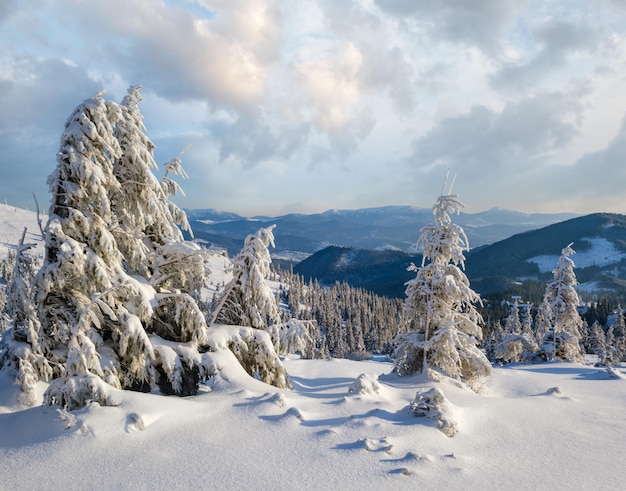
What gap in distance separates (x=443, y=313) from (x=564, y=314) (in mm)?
22552

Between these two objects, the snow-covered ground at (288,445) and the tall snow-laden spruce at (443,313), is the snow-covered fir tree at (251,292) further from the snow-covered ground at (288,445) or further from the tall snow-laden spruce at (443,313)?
the tall snow-laden spruce at (443,313)

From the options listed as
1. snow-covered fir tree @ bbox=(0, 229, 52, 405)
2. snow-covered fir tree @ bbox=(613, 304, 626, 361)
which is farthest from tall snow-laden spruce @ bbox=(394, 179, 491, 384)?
snow-covered fir tree @ bbox=(613, 304, 626, 361)

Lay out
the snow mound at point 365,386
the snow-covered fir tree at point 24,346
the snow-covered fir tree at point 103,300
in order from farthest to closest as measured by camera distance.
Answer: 1. the snow mound at point 365,386
2. the snow-covered fir tree at point 24,346
3. the snow-covered fir tree at point 103,300

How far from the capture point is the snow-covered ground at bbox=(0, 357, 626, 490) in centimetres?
662

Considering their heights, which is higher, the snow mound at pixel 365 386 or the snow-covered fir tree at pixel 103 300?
the snow-covered fir tree at pixel 103 300


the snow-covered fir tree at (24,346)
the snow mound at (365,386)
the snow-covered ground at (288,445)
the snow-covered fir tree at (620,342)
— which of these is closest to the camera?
the snow-covered ground at (288,445)

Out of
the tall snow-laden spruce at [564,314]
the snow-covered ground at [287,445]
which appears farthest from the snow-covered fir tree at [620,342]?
the snow-covered ground at [287,445]

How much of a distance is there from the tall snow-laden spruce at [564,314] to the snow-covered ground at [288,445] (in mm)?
25447

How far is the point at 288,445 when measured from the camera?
7707 millimetres

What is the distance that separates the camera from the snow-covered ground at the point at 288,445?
662 cm

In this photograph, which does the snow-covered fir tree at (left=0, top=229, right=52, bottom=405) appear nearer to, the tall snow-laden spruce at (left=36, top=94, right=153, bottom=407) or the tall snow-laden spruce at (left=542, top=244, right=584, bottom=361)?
the tall snow-laden spruce at (left=36, top=94, right=153, bottom=407)

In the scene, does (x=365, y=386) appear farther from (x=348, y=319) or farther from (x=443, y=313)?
(x=348, y=319)

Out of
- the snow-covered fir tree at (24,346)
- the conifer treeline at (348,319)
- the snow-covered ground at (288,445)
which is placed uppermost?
the snow-covered fir tree at (24,346)

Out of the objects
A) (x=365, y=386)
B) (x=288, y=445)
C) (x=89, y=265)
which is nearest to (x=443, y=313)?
(x=365, y=386)
